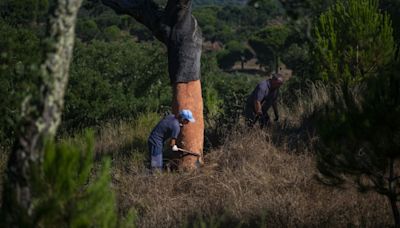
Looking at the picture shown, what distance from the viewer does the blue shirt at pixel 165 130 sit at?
7.63 meters

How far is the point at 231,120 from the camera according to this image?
9172mm

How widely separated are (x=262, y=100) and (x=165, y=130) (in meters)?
2.29

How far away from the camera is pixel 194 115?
26.2 feet

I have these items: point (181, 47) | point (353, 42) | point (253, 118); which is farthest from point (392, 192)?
point (353, 42)

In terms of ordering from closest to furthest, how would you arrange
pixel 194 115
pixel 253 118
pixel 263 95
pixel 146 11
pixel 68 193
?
pixel 68 193, pixel 146 11, pixel 194 115, pixel 253 118, pixel 263 95

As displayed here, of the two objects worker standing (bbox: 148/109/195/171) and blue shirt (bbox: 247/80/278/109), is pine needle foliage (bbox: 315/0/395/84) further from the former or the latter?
worker standing (bbox: 148/109/195/171)

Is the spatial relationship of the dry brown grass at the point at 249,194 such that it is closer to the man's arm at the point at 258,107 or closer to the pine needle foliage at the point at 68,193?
the man's arm at the point at 258,107

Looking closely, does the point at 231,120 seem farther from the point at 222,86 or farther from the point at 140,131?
the point at 222,86

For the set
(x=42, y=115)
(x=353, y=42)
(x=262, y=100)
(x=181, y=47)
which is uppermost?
(x=42, y=115)

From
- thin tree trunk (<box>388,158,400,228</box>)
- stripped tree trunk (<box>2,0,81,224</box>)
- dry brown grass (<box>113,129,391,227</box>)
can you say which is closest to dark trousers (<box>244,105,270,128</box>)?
dry brown grass (<box>113,129,391,227</box>)

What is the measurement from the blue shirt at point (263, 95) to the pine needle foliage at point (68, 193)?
6268 mm

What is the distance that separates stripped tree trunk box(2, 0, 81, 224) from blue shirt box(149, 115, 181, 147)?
4.78 meters

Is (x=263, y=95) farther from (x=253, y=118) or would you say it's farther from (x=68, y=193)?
→ (x=68, y=193)

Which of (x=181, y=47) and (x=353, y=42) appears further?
(x=353, y=42)
